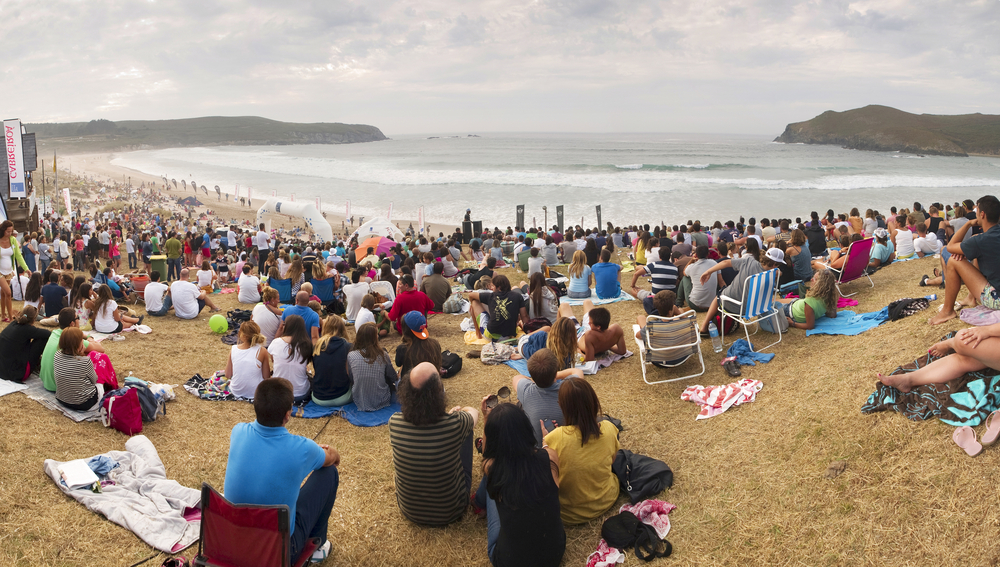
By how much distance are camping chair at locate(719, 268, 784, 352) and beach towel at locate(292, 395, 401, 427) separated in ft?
12.4

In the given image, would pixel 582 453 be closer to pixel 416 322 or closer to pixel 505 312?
pixel 416 322

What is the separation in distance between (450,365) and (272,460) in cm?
369

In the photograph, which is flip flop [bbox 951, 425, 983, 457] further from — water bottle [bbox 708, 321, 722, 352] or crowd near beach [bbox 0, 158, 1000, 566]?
water bottle [bbox 708, 321, 722, 352]

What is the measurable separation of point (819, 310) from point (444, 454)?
16.8 ft

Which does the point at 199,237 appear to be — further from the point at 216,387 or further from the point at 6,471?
the point at 6,471

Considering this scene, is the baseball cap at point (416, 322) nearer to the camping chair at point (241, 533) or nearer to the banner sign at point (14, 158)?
the camping chair at point (241, 533)

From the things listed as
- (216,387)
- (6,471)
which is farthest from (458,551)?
(216,387)

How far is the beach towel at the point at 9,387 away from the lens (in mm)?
4852

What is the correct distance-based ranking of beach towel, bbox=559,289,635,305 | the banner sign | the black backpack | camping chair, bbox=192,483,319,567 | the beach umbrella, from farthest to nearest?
the banner sign → the beach umbrella → beach towel, bbox=559,289,635,305 → the black backpack → camping chair, bbox=192,483,319,567

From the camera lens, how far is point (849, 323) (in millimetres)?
6320

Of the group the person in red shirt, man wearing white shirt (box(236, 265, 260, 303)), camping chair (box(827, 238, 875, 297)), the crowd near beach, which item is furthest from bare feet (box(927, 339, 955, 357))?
man wearing white shirt (box(236, 265, 260, 303))

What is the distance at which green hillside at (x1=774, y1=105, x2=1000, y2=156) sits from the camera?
93.6m

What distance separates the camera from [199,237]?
15680 mm

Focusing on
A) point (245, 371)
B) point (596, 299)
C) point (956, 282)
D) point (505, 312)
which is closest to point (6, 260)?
point (245, 371)
